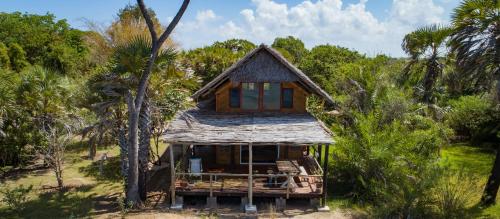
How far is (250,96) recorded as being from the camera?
1755 cm

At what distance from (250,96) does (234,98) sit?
29.6 inches

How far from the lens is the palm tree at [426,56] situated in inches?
838

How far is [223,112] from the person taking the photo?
17609 millimetres

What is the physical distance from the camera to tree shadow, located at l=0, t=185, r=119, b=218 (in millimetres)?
13711

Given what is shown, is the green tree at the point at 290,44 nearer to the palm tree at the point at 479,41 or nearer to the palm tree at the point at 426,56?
the palm tree at the point at 426,56

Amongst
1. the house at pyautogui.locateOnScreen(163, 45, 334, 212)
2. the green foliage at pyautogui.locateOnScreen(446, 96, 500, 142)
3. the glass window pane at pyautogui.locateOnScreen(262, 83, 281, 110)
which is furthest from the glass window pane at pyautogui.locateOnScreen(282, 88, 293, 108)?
the green foliage at pyautogui.locateOnScreen(446, 96, 500, 142)

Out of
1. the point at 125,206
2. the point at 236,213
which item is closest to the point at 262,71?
the point at 236,213

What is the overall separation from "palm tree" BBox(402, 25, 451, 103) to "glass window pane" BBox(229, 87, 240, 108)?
36.4ft

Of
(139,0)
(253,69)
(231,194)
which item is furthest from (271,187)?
(139,0)

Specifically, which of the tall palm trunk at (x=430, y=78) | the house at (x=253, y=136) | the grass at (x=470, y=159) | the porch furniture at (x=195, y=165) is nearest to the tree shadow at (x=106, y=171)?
the house at (x=253, y=136)

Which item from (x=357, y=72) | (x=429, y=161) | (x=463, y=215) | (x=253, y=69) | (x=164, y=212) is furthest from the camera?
(x=357, y=72)

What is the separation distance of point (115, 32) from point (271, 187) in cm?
2987

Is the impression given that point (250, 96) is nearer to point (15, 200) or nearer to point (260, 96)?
point (260, 96)

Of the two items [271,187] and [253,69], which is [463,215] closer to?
[271,187]
